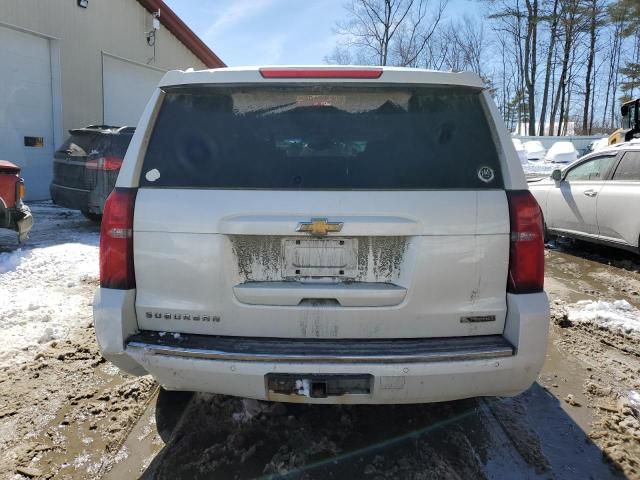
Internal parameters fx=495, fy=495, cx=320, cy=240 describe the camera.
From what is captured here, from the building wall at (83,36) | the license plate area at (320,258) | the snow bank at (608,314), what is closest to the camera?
the license plate area at (320,258)

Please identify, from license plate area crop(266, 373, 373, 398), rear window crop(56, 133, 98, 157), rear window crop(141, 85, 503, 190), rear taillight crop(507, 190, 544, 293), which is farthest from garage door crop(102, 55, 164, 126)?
rear taillight crop(507, 190, 544, 293)

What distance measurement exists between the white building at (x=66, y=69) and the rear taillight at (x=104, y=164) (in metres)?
4.49

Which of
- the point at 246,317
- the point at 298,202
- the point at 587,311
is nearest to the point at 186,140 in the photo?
the point at 298,202

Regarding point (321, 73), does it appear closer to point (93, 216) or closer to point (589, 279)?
point (589, 279)

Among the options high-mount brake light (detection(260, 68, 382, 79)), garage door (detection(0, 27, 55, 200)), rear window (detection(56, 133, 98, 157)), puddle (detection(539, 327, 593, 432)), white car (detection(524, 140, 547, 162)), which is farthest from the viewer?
white car (detection(524, 140, 547, 162))

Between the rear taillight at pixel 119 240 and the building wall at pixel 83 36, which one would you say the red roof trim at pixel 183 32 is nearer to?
the building wall at pixel 83 36

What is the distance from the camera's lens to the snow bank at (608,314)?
4875mm

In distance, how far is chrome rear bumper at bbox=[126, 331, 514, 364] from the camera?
7.46 feet

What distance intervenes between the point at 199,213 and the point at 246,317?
551 millimetres

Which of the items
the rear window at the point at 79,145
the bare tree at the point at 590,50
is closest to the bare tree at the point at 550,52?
the bare tree at the point at 590,50

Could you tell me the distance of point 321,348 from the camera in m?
2.34

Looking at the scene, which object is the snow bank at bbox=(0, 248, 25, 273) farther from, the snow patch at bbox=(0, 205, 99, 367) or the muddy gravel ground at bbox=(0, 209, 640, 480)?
the muddy gravel ground at bbox=(0, 209, 640, 480)

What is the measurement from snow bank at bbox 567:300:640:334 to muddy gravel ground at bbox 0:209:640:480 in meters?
1.12

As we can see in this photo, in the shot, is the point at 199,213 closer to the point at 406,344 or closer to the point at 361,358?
the point at 361,358
